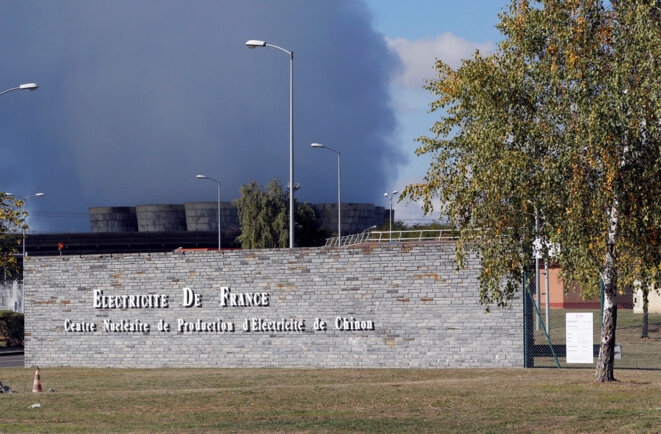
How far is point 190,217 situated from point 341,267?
97661 millimetres

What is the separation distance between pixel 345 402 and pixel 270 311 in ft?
32.4

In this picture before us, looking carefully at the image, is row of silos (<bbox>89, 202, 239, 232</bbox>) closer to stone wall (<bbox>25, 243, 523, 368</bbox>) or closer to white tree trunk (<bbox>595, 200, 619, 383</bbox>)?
stone wall (<bbox>25, 243, 523, 368</bbox>)

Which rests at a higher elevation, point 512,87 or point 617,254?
point 512,87

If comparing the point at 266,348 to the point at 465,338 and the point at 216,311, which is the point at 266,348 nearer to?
the point at 216,311

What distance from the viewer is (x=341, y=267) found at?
26.8 meters

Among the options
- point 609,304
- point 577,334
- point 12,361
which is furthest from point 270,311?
point 12,361

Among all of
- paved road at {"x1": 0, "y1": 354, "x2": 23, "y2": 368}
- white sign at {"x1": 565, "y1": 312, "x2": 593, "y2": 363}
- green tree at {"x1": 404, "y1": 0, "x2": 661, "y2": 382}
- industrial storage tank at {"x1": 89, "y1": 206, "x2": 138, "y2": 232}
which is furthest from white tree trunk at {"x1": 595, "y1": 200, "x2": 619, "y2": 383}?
industrial storage tank at {"x1": 89, "y1": 206, "x2": 138, "y2": 232}

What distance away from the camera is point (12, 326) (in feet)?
153

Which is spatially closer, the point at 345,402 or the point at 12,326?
the point at 345,402

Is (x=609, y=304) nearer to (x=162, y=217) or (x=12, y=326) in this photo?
(x=12, y=326)

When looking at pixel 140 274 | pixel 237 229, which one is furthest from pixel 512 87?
pixel 237 229

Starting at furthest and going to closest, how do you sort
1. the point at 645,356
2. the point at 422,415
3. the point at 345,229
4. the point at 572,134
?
the point at 345,229 → the point at 645,356 → the point at 572,134 → the point at 422,415

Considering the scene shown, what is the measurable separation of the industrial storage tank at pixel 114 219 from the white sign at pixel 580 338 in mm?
109443

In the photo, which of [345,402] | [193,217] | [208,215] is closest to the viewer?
[345,402]
